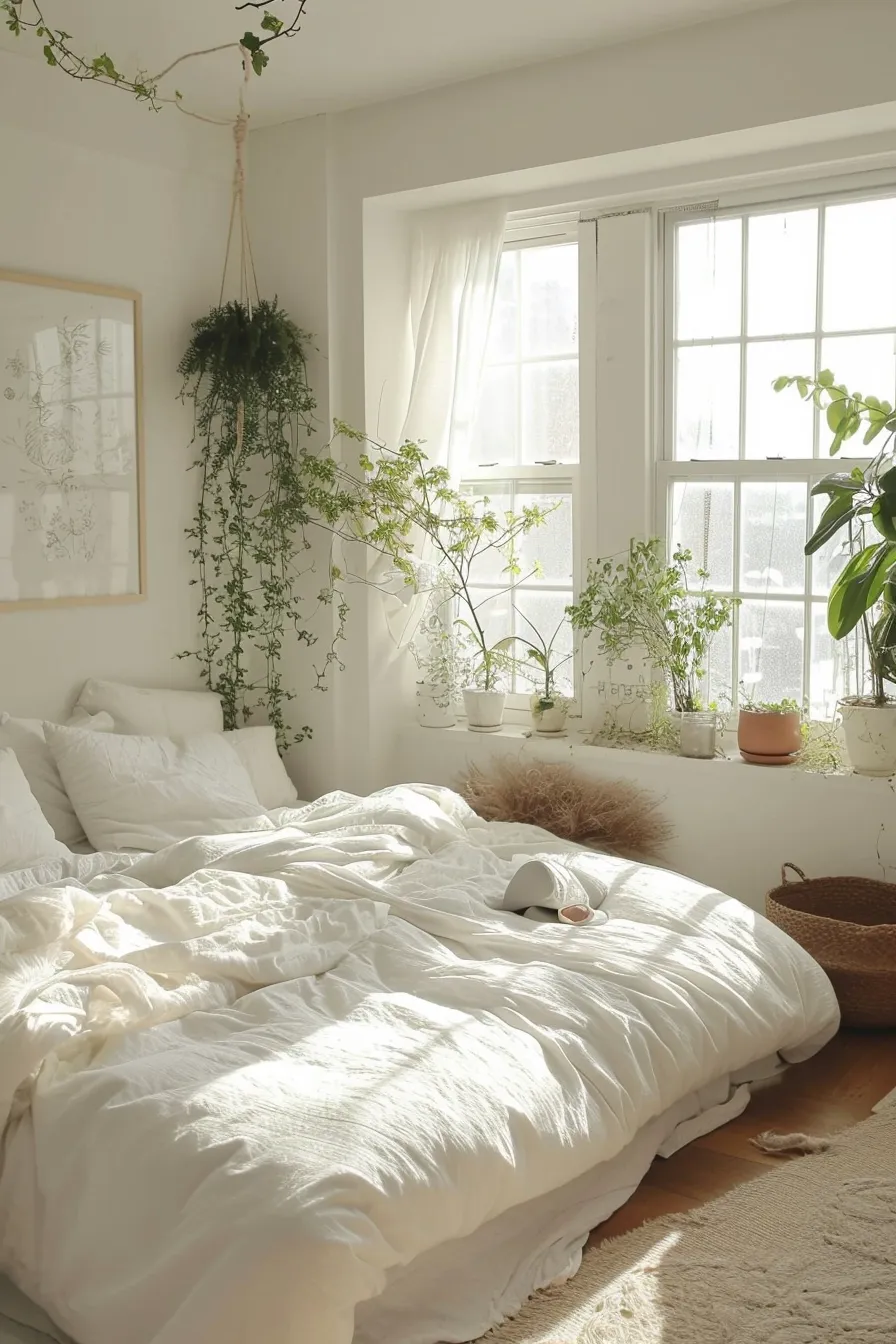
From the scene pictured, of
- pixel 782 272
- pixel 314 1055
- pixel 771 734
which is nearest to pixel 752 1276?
pixel 314 1055

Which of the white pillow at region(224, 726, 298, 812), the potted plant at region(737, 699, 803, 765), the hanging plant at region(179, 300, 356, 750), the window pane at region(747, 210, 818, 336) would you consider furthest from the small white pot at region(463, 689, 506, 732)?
the window pane at region(747, 210, 818, 336)

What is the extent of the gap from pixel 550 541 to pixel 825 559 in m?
1.03

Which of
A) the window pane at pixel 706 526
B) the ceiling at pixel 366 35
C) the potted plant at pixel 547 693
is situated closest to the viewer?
the ceiling at pixel 366 35

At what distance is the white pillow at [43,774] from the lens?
3.87m

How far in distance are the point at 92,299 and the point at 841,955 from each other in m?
3.08

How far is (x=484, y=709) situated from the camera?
4.66 metres

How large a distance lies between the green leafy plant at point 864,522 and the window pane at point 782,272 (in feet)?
0.92

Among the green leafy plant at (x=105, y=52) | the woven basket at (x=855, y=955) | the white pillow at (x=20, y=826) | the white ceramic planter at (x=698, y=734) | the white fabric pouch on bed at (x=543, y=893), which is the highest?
the green leafy plant at (x=105, y=52)

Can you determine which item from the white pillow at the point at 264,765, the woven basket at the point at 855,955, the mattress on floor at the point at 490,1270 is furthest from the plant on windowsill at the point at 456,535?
the mattress on floor at the point at 490,1270

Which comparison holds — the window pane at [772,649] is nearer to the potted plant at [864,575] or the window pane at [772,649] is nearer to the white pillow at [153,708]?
the potted plant at [864,575]

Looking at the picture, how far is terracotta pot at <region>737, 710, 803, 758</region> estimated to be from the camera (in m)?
4.04

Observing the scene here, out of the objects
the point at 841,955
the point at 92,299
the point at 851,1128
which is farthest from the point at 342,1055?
the point at 92,299

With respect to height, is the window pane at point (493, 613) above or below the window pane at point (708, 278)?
below

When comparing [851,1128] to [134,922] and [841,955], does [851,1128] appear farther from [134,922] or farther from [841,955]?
[134,922]
